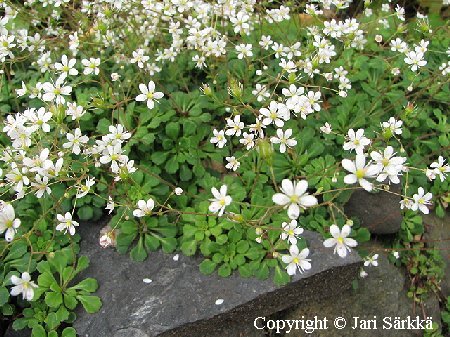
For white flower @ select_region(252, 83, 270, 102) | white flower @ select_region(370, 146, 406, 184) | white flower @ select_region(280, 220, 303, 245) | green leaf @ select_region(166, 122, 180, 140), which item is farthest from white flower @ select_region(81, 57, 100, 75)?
white flower @ select_region(370, 146, 406, 184)

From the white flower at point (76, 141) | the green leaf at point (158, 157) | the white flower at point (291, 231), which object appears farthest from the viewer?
the green leaf at point (158, 157)

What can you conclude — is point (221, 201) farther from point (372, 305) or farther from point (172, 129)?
point (372, 305)

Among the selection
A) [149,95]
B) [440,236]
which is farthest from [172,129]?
[440,236]

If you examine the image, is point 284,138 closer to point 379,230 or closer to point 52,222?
point 379,230

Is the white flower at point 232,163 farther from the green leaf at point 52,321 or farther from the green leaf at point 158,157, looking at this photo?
the green leaf at point 52,321

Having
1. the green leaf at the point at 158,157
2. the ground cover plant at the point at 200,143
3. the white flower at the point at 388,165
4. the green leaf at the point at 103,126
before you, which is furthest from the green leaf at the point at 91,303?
the white flower at the point at 388,165

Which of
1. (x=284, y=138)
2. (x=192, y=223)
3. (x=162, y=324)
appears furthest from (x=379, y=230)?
(x=162, y=324)
